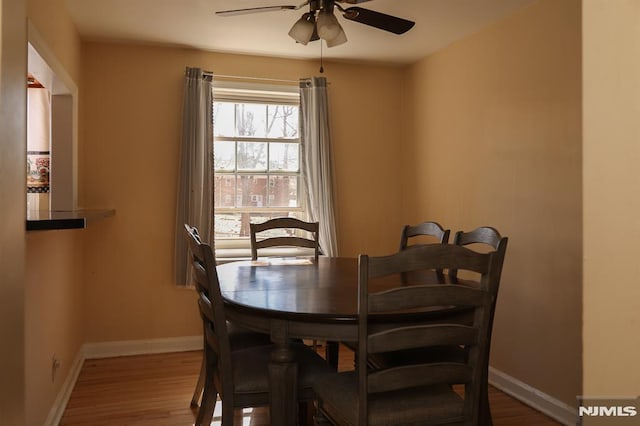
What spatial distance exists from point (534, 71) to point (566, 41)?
0.87ft

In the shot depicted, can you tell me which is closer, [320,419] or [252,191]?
[320,419]

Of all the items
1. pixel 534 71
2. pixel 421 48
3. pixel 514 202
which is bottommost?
pixel 514 202

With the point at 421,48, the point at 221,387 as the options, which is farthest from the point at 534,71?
the point at 221,387

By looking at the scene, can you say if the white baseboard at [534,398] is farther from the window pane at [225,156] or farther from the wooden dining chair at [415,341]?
the window pane at [225,156]

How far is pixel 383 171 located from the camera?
14.7 feet

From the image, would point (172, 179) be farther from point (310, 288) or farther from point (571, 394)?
point (571, 394)

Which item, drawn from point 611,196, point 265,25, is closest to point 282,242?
point 265,25

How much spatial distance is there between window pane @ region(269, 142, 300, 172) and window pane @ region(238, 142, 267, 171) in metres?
0.06

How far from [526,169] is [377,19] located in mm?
1329

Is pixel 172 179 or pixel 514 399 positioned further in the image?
pixel 172 179

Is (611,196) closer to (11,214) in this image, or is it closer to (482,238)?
(11,214)

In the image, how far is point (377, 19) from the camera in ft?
8.15

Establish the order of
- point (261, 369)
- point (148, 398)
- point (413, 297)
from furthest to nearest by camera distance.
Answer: point (148, 398) → point (261, 369) → point (413, 297)

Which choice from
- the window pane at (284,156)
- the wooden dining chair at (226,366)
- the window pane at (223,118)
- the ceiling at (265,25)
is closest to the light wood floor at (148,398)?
the wooden dining chair at (226,366)
